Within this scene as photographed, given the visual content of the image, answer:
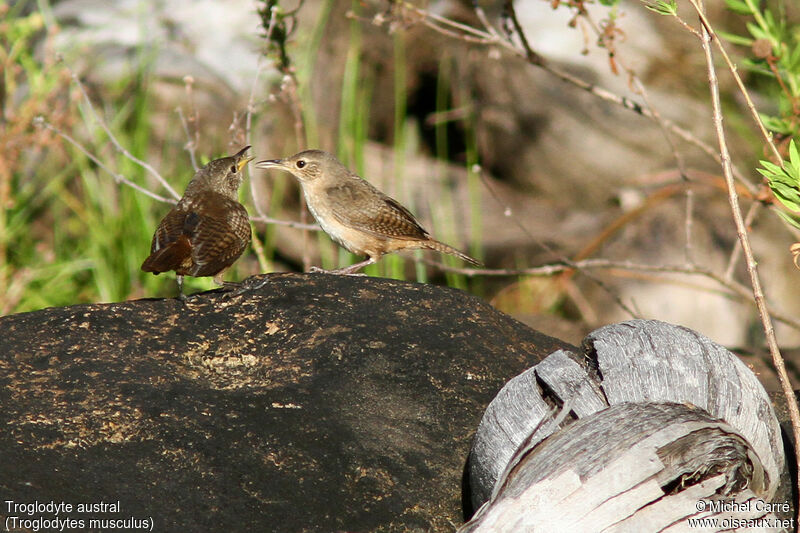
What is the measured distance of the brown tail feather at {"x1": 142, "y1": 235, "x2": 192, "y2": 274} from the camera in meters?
4.07

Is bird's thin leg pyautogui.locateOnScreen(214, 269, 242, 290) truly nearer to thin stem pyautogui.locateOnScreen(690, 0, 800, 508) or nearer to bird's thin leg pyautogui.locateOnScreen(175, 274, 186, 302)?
bird's thin leg pyautogui.locateOnScreen(175, 274, 186, 302)

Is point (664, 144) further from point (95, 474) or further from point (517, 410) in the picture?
point (95, 474)

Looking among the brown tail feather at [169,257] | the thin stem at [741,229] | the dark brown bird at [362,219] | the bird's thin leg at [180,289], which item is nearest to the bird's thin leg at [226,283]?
the bird's thin leg at [180,289]

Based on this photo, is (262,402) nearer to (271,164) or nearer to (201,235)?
(201,235)

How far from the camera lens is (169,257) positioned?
4.18 meters

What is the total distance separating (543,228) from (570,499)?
21.8 ft

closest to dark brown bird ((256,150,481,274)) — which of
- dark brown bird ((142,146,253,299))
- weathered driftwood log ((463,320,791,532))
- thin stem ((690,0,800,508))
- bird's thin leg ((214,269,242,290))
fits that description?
dark brown bird ((142,146,253,299))

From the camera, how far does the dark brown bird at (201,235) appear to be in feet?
13.9

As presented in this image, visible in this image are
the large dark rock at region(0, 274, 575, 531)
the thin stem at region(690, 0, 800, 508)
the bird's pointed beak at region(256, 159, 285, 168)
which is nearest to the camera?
the thin stem at region(690, 0, 800, 508)

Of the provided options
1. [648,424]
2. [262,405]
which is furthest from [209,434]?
[648,424]

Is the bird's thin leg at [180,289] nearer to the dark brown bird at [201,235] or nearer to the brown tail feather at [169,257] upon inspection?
the dark brown bird at [201,235]

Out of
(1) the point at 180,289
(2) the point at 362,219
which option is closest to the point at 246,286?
(1) the point at 180,289

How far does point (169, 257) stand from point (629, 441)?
89.3 inches

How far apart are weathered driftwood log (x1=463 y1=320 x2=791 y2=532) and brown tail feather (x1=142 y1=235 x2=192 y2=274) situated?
5.57 feet
